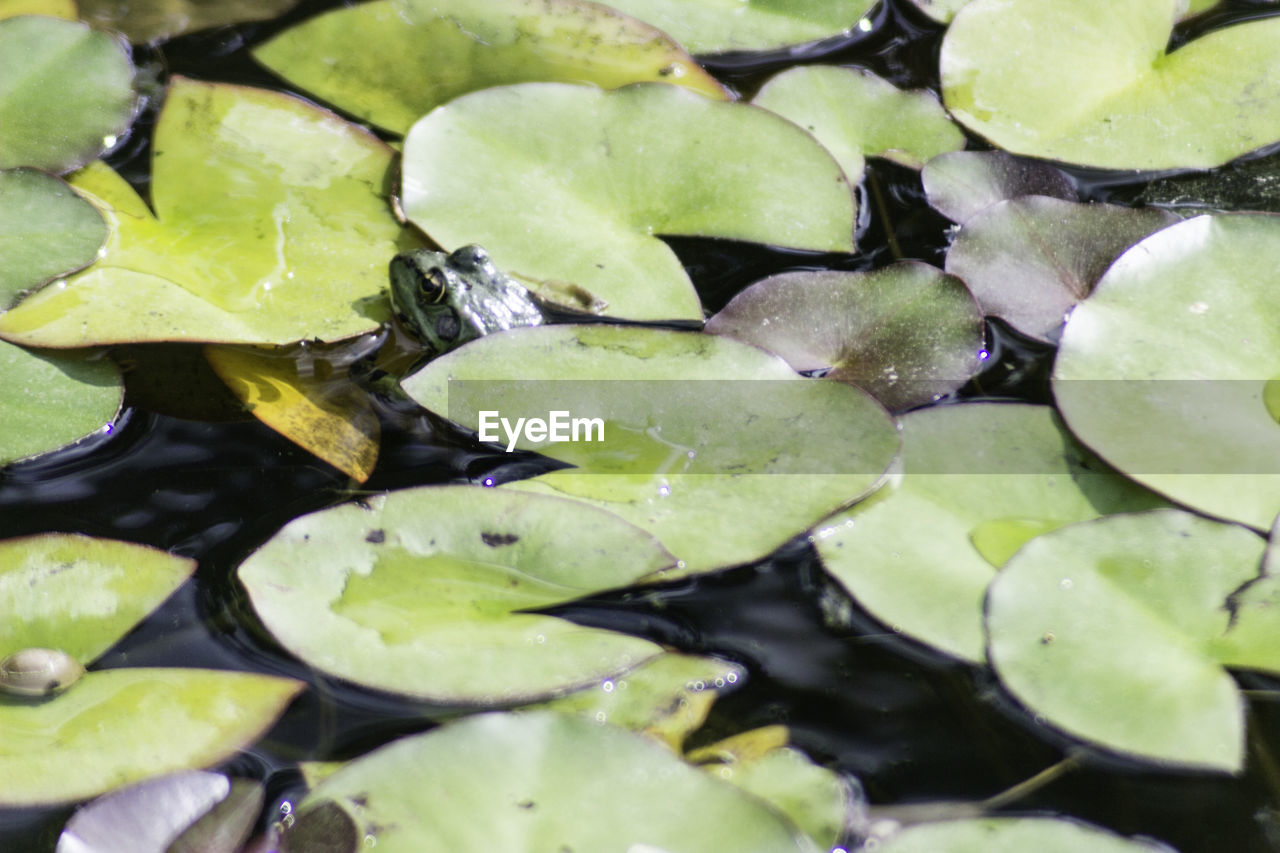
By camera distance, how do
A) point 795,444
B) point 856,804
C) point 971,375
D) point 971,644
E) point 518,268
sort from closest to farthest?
1. point 856,804
2. point 971,644
3. point 795,444
4. point 971,375
5. point 518,268

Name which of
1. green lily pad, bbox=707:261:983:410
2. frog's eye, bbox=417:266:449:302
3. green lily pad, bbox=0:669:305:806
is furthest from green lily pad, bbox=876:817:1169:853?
frog's eye, bbox=417:266:449:302

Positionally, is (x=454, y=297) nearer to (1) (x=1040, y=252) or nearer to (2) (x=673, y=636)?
(2) (x=673, y=636)

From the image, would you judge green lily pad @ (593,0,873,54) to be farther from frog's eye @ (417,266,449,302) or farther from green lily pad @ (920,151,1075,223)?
frog's eye @ (417,266,449,302)

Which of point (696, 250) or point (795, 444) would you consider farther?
point (696, 250)

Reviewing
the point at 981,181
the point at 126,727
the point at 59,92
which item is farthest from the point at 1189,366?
the point at 59,92

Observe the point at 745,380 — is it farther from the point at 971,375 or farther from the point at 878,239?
the point at 878,239

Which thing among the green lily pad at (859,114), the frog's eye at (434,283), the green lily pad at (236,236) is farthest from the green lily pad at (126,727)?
the green lily pad at (859,114)

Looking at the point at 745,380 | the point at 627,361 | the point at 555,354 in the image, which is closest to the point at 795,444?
the point at 745,380
